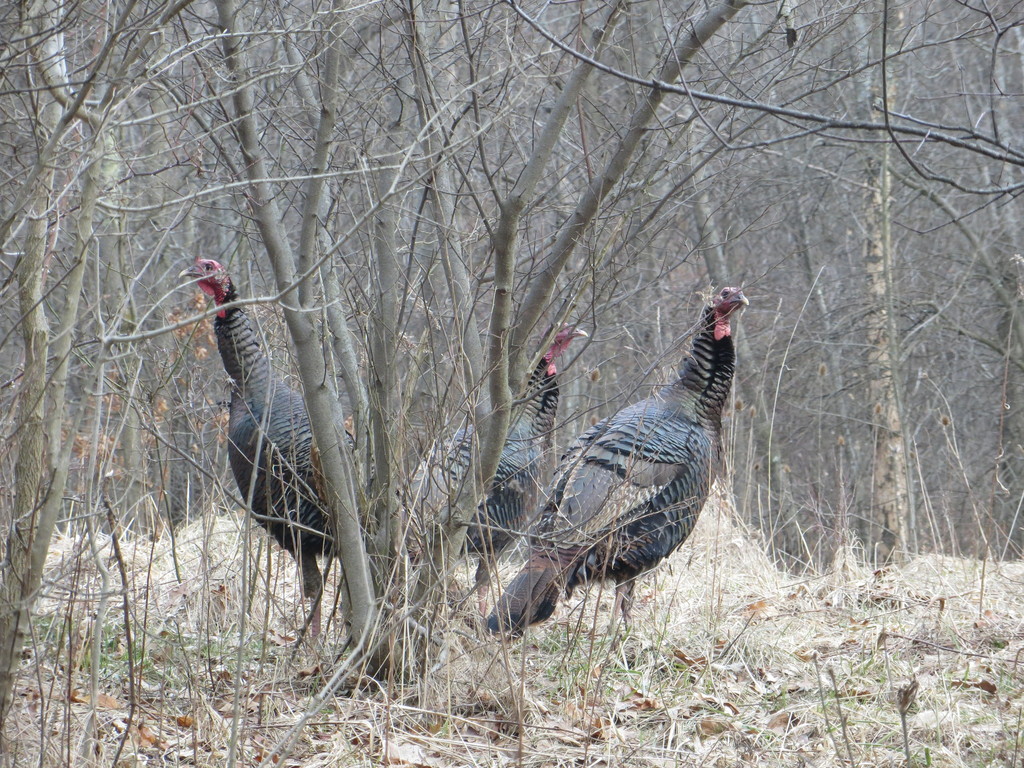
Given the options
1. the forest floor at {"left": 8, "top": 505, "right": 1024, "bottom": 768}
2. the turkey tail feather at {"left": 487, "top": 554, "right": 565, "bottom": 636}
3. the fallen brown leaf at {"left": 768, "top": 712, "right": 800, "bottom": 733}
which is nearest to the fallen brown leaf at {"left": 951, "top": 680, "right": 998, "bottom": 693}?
the forest floor at {"left": 8, "top": 505, "right": 1024, "bottom": 768}

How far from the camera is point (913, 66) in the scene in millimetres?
13117

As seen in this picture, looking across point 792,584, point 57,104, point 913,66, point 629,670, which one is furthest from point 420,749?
point 913,66

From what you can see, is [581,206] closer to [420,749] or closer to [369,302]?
[369,302]

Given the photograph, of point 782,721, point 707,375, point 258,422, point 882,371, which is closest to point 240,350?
point 258,422

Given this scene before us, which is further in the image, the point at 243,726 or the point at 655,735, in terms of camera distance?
the point at 655,735

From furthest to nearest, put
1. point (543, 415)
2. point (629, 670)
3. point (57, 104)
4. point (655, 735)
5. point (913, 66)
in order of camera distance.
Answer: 1. point (913, 66)
2. point (543, 415)
3. point (629, 670)
4. point (655, 735)
5. point (57, 104)

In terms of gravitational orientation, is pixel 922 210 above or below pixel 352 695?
above

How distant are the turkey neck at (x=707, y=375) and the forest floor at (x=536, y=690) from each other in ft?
3.31

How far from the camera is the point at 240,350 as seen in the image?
551 centimetres

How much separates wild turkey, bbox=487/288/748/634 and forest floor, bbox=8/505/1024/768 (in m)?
0.34

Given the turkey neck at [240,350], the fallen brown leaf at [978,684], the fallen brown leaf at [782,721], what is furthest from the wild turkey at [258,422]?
the fallen brown leaf at [978,684]

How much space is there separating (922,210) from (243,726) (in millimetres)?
13373

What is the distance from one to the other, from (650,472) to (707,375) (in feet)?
2.47

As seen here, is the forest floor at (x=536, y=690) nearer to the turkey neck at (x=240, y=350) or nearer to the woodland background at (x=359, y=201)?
the woodland background at (x=359, y=201)
